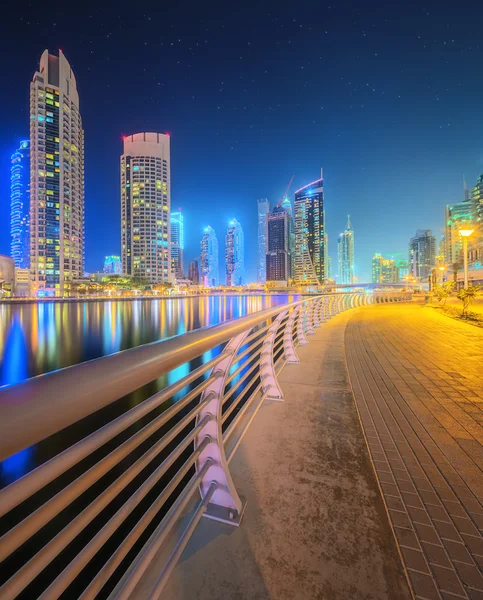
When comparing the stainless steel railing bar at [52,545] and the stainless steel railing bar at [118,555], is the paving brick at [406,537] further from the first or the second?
the stainless steel railing bar at [52,545]

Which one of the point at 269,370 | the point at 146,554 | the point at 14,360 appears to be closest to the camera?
the point at 146,554

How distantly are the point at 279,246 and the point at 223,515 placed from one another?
17992cm

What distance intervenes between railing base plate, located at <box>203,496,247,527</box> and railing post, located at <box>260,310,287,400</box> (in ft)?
5.63

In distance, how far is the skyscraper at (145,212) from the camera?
12200 centimetres

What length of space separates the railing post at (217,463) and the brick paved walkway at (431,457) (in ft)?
3.25

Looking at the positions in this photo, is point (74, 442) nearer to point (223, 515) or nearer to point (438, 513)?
point (223, 515)

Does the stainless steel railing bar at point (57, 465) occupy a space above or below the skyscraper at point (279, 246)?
below

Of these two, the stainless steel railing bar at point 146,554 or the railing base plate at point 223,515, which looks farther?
the railing base plate at point 223,515

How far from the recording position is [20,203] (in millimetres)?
141250

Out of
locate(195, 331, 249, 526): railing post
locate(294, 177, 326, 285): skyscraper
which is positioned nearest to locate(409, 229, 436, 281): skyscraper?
locate(294, 177, 326, 285): skyscraper

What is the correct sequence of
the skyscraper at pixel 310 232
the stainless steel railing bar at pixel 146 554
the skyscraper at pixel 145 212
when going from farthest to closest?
the skyscraper at pixel 310 232 < the skyscraper at pixel 145 212 < the stainless steel railing bar at pixel 146 554

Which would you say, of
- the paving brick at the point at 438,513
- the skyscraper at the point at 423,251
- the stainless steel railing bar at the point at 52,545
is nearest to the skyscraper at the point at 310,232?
the skyscraper at the point at 423,251

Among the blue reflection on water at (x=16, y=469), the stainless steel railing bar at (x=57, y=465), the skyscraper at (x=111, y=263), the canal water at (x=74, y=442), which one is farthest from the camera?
the skyscraper at (x=111, y=263)

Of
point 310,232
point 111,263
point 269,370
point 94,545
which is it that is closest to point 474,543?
point 94,545
